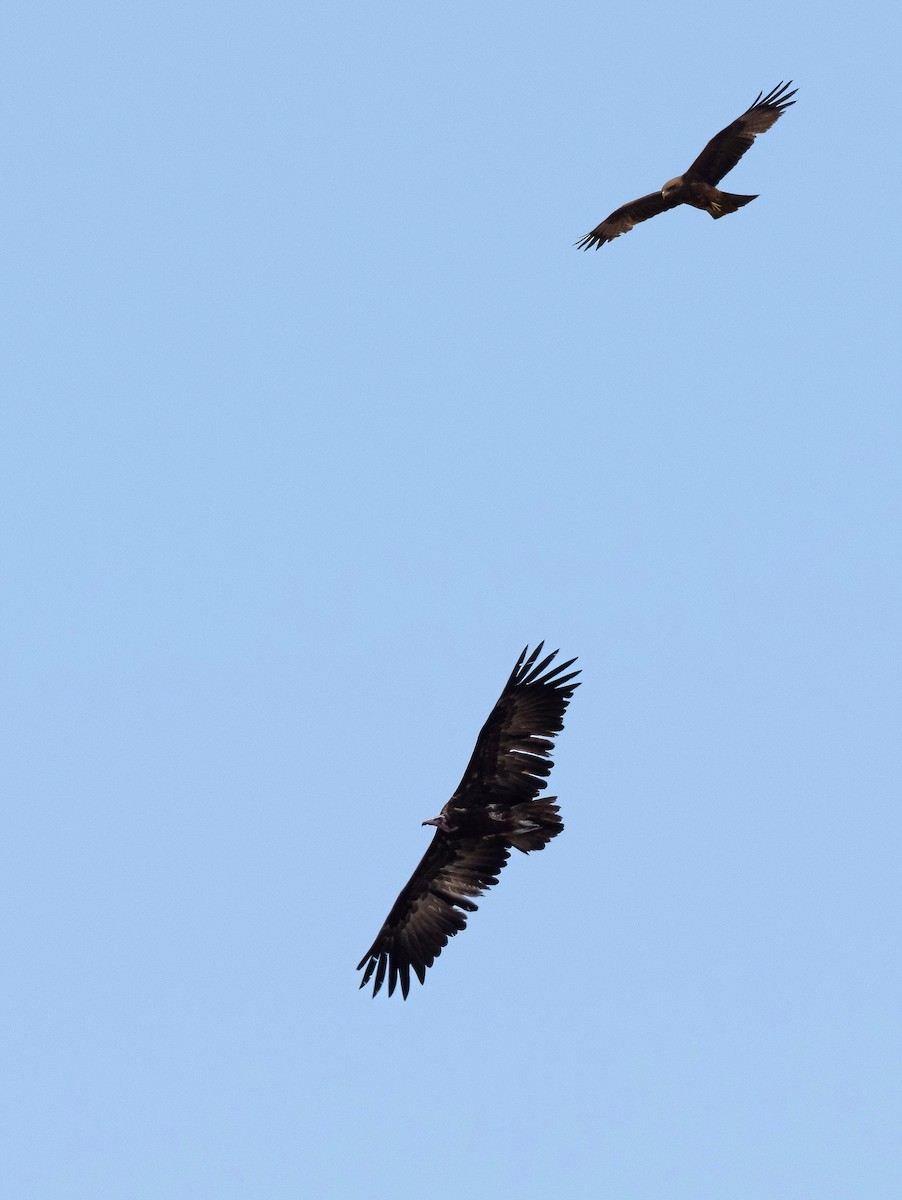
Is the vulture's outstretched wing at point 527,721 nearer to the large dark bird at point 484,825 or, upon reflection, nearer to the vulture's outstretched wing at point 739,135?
the large dark bird at point 484,825

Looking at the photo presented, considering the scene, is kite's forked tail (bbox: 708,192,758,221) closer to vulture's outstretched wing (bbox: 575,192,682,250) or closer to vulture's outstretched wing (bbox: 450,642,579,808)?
vulture's outstretched wing (bbox: 575,192,682,250)

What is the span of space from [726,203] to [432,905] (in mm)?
12296

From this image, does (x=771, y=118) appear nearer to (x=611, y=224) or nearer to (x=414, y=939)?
(x=611, y=224)

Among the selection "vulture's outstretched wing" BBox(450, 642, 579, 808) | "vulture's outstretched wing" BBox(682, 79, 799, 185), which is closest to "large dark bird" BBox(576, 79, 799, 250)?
"vulture's outstretched wing" BBox(682, 79, 799, 185)

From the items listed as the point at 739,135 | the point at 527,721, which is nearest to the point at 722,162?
the point at 739,135

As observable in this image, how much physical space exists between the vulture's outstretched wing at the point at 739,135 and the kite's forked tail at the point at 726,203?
0.48 metres

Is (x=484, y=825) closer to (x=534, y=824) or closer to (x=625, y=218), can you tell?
(x=534, y=824)

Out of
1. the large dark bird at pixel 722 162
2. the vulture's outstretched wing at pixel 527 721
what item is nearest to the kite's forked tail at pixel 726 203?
the large dark bird at pixel 722 162

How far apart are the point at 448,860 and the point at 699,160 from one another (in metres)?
12.2

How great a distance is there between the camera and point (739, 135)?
1030 inches

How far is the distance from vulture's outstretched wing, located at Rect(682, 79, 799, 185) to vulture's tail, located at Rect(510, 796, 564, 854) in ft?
37.0

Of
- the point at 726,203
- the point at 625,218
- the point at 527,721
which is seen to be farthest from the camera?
the point at 625,218

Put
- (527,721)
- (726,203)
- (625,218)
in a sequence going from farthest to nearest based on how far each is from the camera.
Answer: (625,218) → (726,203) → (527,721)

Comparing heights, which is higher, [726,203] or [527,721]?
[726,203]
